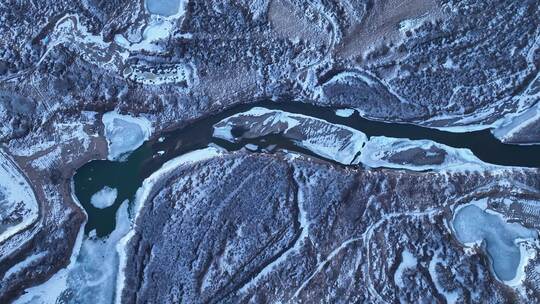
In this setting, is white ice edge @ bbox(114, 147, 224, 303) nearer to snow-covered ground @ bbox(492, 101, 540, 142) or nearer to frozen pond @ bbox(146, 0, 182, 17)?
frozen pond @ bbox(146, 0, 182, 17)

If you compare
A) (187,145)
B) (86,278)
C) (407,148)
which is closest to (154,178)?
(187,145)

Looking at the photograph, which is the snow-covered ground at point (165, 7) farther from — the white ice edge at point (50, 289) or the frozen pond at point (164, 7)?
the white ice edge at point (50, 289)

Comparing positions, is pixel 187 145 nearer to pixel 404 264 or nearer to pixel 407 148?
pixel 407 148

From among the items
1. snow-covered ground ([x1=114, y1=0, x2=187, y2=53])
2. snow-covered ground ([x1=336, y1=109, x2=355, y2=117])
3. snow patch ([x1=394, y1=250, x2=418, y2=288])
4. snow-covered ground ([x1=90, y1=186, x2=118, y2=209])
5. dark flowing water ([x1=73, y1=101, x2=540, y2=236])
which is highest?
snow-covered ground ([x1=114, y1=0, x2=187, y2=53])

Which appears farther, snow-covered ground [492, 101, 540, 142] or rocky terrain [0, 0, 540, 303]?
snow-covered ground [492, 101, 540, 142]

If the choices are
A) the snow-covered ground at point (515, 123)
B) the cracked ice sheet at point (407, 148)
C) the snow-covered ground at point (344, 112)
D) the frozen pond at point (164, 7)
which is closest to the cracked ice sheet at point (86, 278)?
the frozen pond at point (164, 7)

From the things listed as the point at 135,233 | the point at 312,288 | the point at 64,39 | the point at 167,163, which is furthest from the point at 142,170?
the point at 312,288

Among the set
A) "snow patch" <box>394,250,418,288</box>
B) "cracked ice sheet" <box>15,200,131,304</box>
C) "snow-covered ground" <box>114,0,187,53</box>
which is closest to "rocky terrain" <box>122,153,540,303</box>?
"snow patch" <box>394,250,418,288</box>
